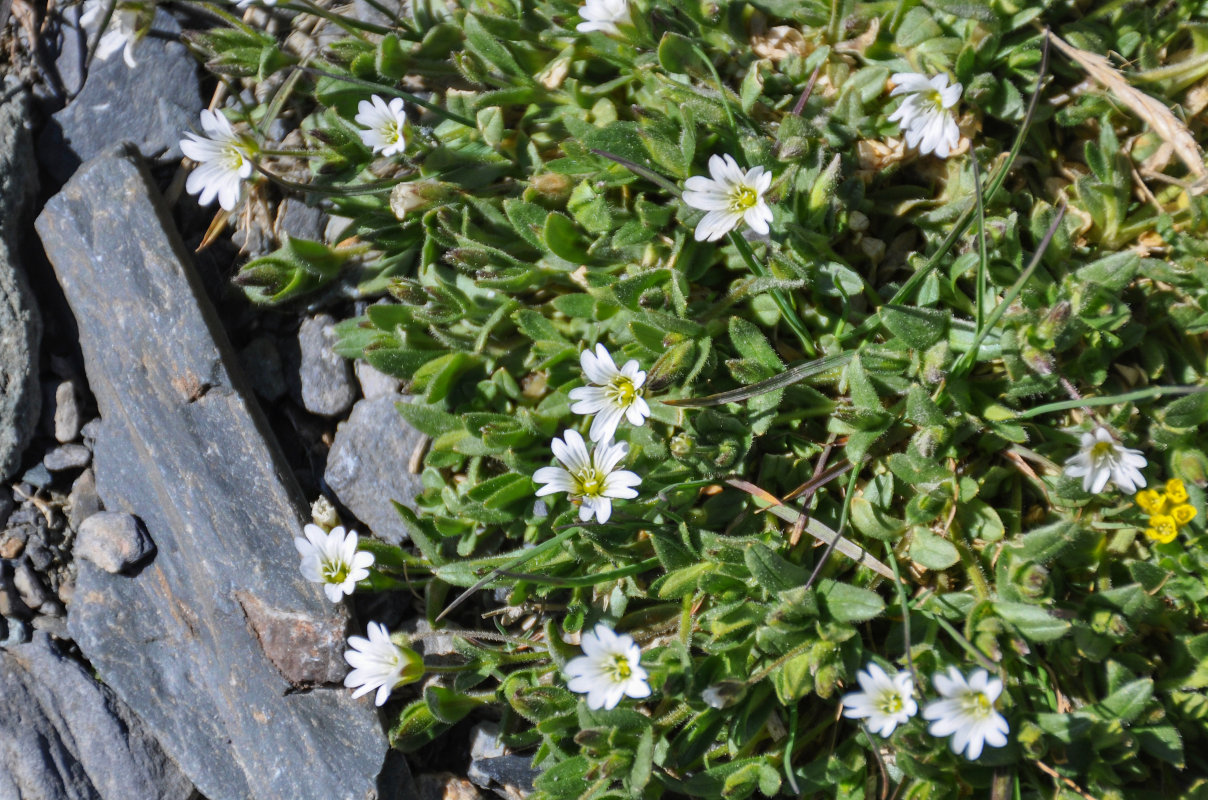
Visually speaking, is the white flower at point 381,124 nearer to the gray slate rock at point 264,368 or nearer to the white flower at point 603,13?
the white flower at point 603,13

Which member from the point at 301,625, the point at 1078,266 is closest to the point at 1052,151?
the point at 1078,266

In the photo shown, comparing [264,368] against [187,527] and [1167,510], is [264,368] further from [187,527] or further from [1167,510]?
[1167,510]

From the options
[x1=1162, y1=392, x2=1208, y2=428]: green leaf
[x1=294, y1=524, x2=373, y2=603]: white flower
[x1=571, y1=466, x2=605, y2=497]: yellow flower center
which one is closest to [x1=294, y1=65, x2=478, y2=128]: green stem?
[x1=571, y1=466, x2=605, y2=497]: yellow flower center

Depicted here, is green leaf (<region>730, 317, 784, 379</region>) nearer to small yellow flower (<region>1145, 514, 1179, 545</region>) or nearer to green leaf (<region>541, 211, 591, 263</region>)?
green leaf (<region>541, 211, 591, 263</region>)

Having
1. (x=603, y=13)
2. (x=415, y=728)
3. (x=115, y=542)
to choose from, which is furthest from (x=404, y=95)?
(x=415, y=728)

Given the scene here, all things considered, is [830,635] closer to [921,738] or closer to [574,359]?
[921,738]

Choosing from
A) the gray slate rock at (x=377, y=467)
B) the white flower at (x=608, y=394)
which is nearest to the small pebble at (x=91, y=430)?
the gray slate rock at (x=377, y=467)
